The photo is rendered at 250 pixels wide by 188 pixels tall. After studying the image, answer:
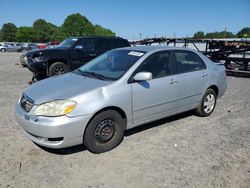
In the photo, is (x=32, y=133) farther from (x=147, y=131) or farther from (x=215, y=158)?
(x=215, y=158)

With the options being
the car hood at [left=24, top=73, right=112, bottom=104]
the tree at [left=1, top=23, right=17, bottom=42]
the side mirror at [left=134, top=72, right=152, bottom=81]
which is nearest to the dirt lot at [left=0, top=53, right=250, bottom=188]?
the car hood at [left=24, top=73, right=112, bottom=104]

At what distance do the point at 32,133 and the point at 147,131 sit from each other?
2.07 metres

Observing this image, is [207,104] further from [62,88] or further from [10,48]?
[10,48]

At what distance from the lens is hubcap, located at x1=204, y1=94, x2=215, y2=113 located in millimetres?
5495

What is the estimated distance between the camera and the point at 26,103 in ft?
12.2

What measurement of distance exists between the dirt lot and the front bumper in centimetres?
30

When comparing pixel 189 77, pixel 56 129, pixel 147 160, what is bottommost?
pixel 147 160

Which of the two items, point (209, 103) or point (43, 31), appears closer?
point (209, 103)

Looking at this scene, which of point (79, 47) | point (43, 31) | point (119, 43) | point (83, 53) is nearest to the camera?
point (79, 47)

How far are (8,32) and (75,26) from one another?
1446 inches

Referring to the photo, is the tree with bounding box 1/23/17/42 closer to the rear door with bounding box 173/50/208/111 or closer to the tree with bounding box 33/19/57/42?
the tree with bounding box 33/19/57/42

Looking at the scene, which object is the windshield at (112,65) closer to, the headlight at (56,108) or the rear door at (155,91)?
the rear door at (155,91)

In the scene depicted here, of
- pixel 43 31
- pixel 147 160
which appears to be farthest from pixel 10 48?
pixel 43 31

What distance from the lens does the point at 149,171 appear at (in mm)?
3305
